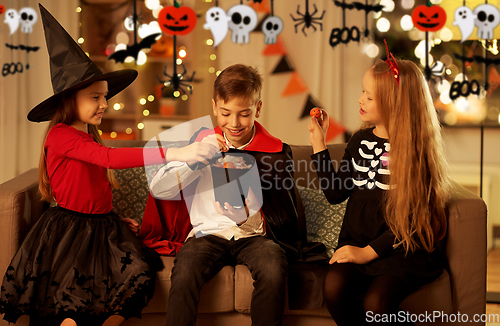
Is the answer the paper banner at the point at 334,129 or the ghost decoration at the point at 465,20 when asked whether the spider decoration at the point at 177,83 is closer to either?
the paper banner at the point at 334,129

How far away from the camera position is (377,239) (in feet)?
4.98

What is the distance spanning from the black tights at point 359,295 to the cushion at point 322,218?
372 mm

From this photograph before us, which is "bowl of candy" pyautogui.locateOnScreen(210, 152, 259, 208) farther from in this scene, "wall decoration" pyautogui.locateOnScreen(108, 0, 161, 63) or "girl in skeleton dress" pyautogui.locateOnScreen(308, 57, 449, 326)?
"wall decoration" pyautogui.locateOnScreen(108, 0, 161, 63)

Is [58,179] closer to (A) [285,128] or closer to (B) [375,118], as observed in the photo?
(B) [375,118]

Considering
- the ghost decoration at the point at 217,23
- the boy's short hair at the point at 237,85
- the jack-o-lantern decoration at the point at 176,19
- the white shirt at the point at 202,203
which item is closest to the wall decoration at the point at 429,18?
the ghost decoration at the point at 217,23

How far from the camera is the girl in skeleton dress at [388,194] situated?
1443mm

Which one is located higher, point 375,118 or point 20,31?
point 20,31

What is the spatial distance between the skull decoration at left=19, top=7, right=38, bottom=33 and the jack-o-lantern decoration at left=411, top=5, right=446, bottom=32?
109 inches

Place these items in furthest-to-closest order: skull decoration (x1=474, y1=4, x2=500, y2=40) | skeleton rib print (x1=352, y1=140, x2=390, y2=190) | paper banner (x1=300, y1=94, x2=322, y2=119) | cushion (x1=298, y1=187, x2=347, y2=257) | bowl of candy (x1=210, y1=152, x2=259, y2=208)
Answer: paper banner (x1=300, y1=94, x2=322, y2=119) → skull decoration (x1=474, y1=4, x2=500, y2=40) → cushion (x1=298, y1=187, x2=347, y2=257) → bowl of candy (x1=210, y1=152, x2=259, y2=208) → skeleton rib print (x1=352, y1=140, x2=390, y2=190)

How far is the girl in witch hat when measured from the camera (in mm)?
1434

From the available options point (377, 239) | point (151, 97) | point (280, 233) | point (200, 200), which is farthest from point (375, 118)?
point (151, 97)

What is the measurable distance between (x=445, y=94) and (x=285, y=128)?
3.85ft

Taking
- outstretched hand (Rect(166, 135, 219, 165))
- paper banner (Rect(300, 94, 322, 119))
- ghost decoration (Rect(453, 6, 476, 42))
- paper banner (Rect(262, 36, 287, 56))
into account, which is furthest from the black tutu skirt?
ghost decoration (Rect(453, 6, 476, 42))

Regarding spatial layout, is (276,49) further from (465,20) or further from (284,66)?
(465,20)
